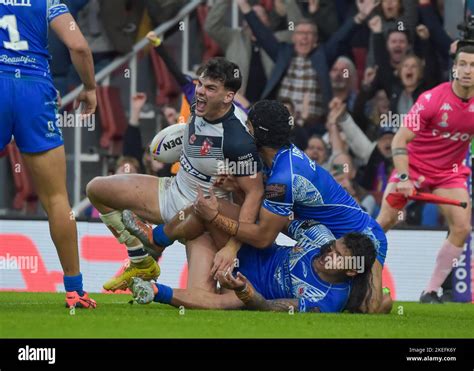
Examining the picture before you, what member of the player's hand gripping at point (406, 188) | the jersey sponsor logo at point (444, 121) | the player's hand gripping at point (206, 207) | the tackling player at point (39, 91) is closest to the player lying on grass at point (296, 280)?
the player's hand gripping at point (206, 207)

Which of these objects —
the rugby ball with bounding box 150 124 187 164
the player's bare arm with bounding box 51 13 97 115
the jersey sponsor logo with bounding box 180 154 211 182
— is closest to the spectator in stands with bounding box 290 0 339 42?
the rugby ball with bounding box 150 124 187 164

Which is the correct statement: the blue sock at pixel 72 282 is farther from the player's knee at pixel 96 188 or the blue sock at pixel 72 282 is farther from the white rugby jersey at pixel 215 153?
the white rugby jersey at pixel 215 153

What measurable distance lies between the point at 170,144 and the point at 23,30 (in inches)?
83.1

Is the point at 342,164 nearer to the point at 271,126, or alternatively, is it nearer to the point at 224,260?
the point at 271,126

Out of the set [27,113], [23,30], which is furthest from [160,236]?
[23,30]

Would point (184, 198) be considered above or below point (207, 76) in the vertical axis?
below

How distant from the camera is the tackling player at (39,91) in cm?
886

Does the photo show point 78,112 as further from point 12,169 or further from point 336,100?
point 336,100

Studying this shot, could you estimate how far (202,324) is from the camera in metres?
8.32

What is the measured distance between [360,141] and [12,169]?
4193 mm

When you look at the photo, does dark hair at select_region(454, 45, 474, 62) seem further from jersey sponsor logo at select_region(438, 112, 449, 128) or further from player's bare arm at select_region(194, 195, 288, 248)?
player's bare arm at select_region(194, 195, 288, 248)
